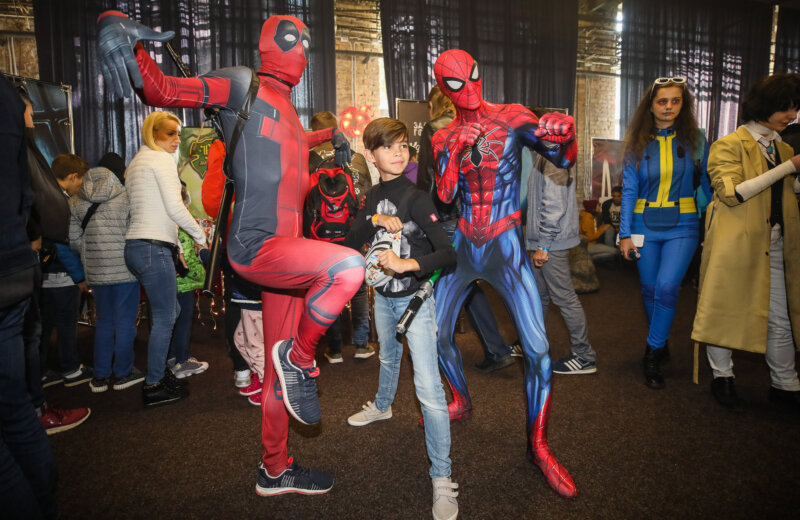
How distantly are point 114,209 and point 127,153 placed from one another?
4.46m

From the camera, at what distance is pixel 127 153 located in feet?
21.9

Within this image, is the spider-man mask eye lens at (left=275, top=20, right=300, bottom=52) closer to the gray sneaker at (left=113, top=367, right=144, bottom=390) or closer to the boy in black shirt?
the boy in black shirt

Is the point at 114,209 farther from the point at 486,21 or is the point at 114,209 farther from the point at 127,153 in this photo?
the point at 486,21

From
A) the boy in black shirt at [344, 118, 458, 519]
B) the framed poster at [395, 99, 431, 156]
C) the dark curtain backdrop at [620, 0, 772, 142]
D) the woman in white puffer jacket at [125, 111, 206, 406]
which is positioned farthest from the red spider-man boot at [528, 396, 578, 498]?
the dark curtain backdrop at [620, 0, 772, 142]

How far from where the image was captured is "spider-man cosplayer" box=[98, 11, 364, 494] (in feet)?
4.30

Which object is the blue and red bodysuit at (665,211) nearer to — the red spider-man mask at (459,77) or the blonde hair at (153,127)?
the red spider-man mask at (459,77)

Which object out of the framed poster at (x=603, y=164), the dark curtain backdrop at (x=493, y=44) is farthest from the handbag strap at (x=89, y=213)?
the framed poster at (x=603, y=164)

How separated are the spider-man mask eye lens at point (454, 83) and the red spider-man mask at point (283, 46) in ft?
1.99

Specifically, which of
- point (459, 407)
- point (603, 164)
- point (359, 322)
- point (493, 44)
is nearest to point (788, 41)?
point (603, 164)

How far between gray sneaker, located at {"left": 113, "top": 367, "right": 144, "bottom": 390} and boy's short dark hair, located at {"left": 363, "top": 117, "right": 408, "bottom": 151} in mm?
2630

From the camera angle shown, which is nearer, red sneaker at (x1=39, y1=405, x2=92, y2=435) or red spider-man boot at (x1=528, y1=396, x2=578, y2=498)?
red spider-man boot at (x1=528, y1=396, x2=578, y2=498)

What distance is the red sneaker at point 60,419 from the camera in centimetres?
259

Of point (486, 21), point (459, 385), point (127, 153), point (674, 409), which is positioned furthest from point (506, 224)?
point (486, 21)

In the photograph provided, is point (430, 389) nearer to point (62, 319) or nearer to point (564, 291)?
point (564, 291)
